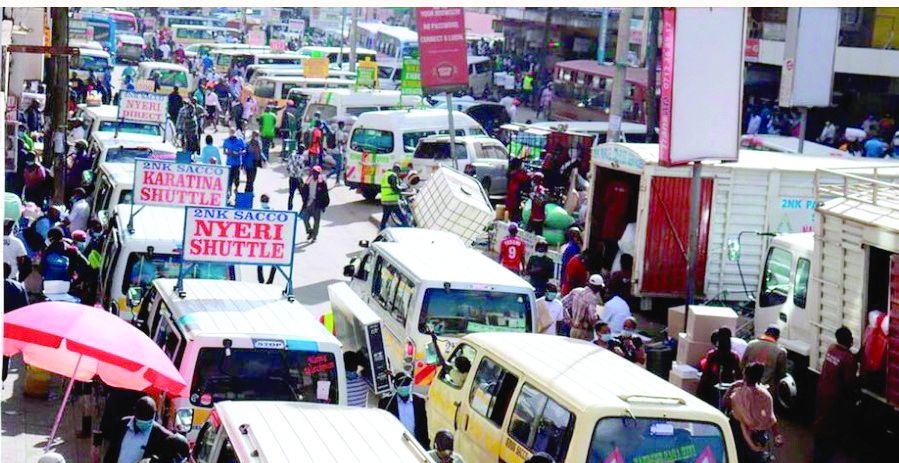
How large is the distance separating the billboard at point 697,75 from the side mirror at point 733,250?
3.06 m

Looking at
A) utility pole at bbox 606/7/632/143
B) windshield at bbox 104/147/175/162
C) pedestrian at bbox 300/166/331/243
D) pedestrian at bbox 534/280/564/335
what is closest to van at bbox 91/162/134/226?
windshield at bbox 104/147/175/162

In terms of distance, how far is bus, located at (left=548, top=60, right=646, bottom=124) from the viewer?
36.5 meters

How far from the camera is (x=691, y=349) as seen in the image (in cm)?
1451

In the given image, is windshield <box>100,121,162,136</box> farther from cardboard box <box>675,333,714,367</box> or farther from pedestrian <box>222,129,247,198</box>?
cardboard box <box>675,333,714,367</box>

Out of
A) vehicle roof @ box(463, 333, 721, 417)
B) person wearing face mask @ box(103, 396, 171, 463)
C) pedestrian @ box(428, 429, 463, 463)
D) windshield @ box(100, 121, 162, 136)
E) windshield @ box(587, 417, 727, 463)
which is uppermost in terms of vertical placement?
windshield @ box(100, 121, 162, 136)

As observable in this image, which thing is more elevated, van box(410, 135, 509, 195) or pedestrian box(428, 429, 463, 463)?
van box(410, 135, 509, 195)

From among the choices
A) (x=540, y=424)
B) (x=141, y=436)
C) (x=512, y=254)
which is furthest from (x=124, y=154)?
(x=540, y=424)

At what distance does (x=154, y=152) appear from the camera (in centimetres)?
2166

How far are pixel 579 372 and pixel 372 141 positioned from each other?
19.2 meters

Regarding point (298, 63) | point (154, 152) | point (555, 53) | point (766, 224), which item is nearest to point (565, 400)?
point (766, 224)

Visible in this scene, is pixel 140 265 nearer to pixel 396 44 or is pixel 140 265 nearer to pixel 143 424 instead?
pixel 143 424

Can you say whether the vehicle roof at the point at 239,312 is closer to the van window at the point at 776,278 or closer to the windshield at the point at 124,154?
the van window at the point at 776,278

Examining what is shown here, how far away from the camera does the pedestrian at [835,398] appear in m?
12.5

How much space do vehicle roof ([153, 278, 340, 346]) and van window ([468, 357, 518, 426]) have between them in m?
1.14
